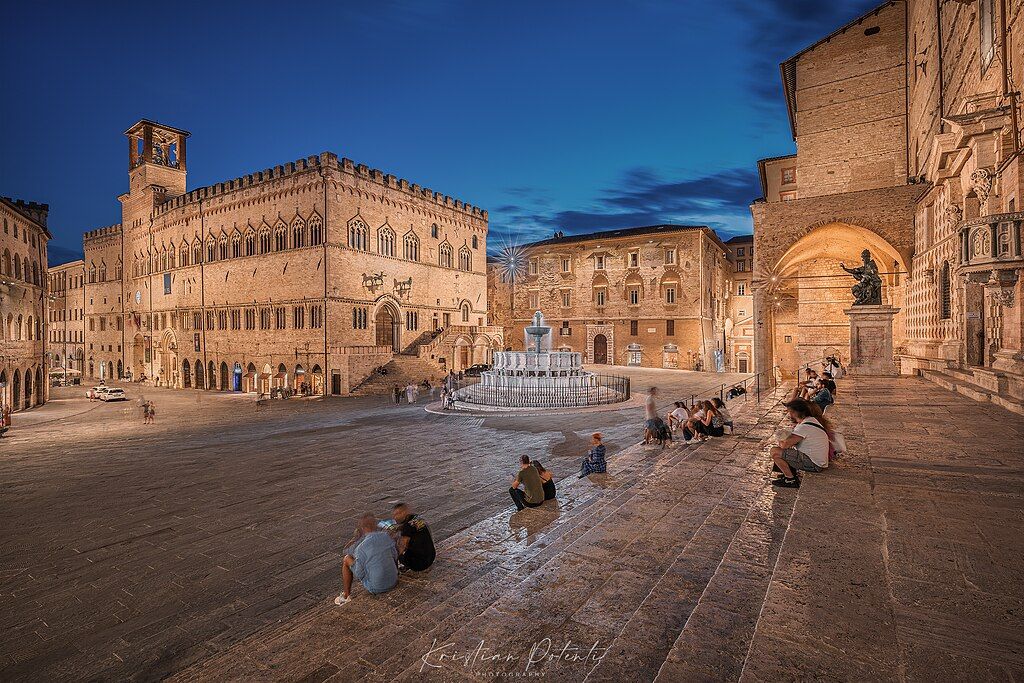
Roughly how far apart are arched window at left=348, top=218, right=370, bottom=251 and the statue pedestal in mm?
26889

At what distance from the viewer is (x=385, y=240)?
35469 mm

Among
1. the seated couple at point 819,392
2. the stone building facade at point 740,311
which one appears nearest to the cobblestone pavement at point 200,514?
the seated couple at point 819,392

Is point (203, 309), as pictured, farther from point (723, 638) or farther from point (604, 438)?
point (723, 638)

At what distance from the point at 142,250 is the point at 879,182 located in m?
53.3

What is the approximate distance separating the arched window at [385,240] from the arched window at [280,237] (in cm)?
588

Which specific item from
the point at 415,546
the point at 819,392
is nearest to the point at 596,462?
the point at 415,546

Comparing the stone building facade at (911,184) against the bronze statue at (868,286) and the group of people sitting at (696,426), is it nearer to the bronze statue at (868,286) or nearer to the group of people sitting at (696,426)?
the bronze statue at (868,286)

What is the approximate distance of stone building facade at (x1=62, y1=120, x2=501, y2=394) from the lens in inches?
1273

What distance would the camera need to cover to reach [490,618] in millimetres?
4105

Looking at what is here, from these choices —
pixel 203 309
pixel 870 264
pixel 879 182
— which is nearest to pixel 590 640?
pixel 870 264

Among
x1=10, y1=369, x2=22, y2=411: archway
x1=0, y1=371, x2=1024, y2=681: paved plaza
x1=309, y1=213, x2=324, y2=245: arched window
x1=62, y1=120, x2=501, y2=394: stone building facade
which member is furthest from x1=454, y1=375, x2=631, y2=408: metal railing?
x1=10, y1=369, x2=22, y2=411: archway

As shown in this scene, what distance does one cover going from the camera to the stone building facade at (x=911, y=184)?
36.8 feet

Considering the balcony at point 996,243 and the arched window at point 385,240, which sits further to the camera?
the arched window at point 385,240

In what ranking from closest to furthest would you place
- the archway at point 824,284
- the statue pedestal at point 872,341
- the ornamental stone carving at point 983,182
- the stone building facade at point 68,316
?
the ornamental stone carving at point 983,182 < the statue pedestal at point 872,341 < the archway at point 824,284 < the stone building facade at point 68,316
